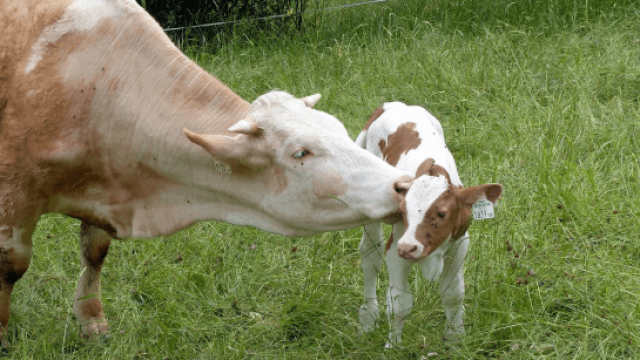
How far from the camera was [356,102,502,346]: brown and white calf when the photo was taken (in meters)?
3.16

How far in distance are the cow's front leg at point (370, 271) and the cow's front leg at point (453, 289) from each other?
41 cm

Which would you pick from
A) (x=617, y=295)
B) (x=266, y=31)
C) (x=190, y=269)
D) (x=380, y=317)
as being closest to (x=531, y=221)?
(x=617, y=295)

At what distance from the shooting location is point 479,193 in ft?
10.9

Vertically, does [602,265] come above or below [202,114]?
below

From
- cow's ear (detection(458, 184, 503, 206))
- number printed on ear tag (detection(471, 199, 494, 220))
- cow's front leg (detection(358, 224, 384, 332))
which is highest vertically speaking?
cow's ear (detection(458, 184, 503, 206))

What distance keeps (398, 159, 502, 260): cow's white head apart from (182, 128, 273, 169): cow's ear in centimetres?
60

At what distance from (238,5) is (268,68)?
1.35m

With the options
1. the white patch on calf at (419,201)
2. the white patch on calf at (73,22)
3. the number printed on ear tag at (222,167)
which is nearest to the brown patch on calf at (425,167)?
the white patch on calf at (419,201)

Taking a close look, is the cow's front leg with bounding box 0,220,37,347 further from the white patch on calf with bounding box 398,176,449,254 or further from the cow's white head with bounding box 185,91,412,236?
the white patch on calf with bounding box 398,176,449,254

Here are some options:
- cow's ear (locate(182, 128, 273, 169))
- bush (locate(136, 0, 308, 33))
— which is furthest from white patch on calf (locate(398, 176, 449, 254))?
bush (locate(136, 0, 308, 33))

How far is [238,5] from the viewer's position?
8414mm

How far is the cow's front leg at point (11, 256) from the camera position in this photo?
374 centimetres

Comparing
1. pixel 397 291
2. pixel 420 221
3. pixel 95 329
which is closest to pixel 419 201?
pixel 420 221

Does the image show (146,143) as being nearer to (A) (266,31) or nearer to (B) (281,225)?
(B) (281,225)
